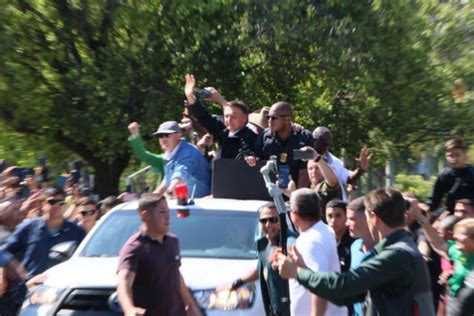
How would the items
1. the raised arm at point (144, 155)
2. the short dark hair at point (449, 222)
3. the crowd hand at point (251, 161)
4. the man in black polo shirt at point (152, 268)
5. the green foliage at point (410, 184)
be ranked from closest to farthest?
the man in black polo shirt at point (152, 268), the short dark hair at point (449, 222), the crowd hand at point (251, 161), the raised arm at point (144, 155), the green foliage at point (410, 184)

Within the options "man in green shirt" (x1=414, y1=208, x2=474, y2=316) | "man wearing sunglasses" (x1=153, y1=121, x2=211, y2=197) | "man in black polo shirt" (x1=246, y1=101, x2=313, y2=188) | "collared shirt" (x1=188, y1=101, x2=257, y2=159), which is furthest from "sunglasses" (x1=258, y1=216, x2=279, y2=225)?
"collared shirt" (x1=188, y1=101, x2=257, y2=159)

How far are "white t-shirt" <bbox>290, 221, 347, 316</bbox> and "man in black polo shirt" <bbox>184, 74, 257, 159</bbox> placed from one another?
2.72m

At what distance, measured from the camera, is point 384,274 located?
16.1 ft

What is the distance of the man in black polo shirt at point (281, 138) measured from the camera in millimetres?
8883

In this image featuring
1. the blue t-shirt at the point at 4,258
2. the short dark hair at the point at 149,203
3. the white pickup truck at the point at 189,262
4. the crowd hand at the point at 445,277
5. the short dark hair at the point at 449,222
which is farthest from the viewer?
the short dark hair at the point at 449,222

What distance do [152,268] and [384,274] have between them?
5.73 feet

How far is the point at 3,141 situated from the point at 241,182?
11.2 meters

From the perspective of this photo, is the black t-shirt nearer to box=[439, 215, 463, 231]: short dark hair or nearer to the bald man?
the bald man

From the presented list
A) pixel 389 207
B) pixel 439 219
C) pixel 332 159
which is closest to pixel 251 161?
pixel 332 159

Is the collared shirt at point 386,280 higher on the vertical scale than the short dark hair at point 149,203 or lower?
lower

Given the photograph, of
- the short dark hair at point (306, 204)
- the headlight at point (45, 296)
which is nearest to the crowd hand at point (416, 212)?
the short dark hair at point (306, 204)

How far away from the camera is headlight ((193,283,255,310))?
689 centimetres

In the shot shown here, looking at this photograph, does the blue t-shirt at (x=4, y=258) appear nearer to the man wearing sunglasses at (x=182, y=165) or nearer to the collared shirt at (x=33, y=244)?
the collared shirt at (x=33, y=244)

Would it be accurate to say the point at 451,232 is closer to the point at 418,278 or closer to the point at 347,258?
the point at 347,258
